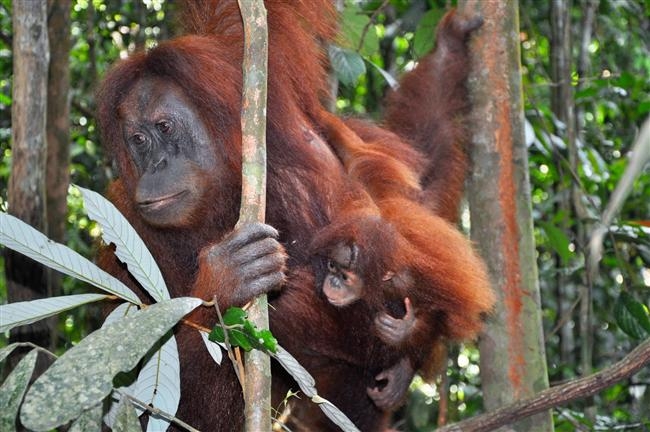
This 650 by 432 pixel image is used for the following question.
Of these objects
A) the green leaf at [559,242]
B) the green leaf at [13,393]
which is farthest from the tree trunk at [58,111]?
the green leaf at [13,393]

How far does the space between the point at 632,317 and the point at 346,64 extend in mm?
1380

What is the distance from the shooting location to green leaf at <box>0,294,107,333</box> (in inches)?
57.7

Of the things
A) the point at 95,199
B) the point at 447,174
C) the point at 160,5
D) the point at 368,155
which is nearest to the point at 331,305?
the point at 368,155

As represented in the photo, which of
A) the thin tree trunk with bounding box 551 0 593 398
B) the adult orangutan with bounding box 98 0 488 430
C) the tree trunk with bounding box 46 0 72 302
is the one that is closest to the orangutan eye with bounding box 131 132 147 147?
the adult orangutan with bounding box 98 0 488 430

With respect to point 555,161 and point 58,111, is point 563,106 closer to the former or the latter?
point 555,161

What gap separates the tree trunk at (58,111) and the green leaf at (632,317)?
7.81 ft

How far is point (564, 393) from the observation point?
1.90m

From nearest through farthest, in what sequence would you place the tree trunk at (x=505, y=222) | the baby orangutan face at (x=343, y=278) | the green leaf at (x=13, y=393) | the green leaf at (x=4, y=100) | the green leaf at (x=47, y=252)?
the green leaf at (x=13, y=393), the green leaf at (x=47, y=252), the baby orangutan face at (x=343, y=278), the tree trunk at (x=505, y=222), the green leaf at (x=4, y=100)

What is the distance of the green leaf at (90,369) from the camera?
1259 mm

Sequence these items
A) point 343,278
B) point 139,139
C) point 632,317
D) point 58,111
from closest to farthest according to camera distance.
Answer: point 139,139 < point 343,278 < point 632,317 < point 58,111

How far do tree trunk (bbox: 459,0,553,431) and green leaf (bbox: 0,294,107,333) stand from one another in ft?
5.03

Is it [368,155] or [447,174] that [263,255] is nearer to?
[368,155]

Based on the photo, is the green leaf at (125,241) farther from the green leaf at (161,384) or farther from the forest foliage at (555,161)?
the forest foliage at (555,161)

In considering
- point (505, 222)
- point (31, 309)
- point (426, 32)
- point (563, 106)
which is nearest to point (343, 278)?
point (505, 222)
